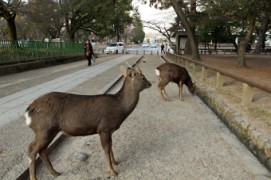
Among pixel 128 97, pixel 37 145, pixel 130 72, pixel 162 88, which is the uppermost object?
pixel 130 72

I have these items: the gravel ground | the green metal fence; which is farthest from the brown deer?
the green metal fence

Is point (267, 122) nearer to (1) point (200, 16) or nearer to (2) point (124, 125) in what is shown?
(2) point (124, 125)

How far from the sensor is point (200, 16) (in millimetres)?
20125

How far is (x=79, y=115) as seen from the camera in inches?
138

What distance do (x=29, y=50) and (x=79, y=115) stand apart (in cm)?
1569

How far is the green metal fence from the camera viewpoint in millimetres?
15258

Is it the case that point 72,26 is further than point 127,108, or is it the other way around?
point 72,26

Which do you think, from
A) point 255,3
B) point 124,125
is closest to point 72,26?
point 255,3

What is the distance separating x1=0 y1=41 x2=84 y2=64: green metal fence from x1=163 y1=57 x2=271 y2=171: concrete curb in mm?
11582

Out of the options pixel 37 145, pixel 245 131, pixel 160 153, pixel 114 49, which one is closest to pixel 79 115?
pixel 37 145

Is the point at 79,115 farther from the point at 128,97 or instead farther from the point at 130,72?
the point at 130,72

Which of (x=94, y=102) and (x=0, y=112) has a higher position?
(x=94, y=102)

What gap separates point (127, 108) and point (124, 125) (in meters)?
2.20

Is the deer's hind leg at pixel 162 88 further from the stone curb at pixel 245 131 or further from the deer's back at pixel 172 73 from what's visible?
the stone curb at pixel 245 131
